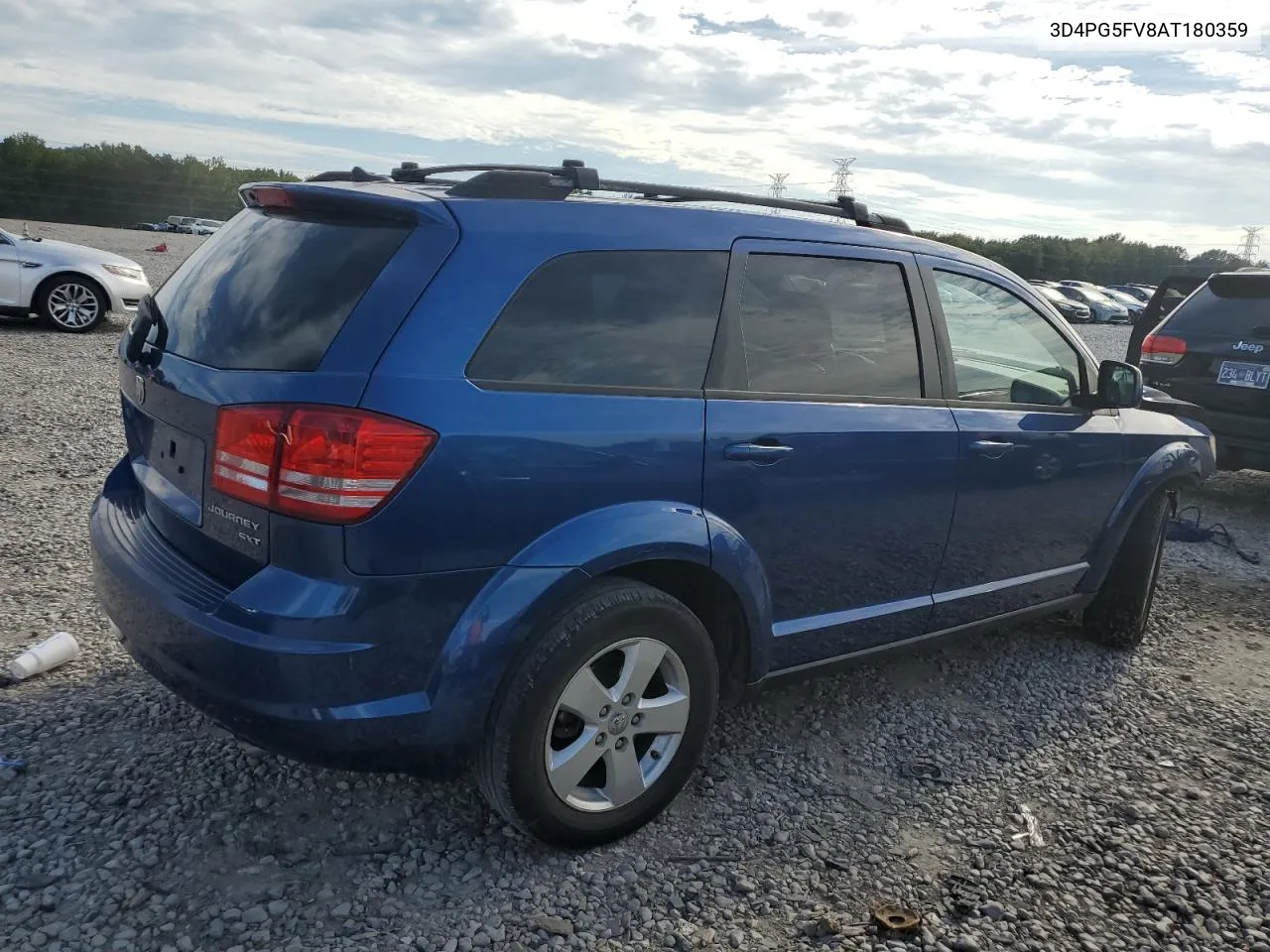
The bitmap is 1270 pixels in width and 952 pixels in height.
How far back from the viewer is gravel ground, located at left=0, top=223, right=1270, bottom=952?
2.51 metres

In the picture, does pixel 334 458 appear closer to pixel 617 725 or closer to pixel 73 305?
pixel 617 725

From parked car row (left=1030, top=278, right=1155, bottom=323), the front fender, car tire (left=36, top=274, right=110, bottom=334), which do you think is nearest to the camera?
the front fender

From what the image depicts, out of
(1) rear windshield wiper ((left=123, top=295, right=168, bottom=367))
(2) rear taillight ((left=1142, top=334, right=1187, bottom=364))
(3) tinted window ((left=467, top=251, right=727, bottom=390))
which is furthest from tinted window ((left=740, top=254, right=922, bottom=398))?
(2) rear taillight ((left=1142, top=334, right=1187, bottom=364))

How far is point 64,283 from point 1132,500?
1154 cm

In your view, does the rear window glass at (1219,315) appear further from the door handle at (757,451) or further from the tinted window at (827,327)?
the door handle at (757,451)

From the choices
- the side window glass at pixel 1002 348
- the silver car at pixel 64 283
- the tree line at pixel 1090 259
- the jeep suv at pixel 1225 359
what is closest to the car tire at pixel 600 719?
the side window glass at pixel 1002 348

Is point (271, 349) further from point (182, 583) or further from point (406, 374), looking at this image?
point (182, 583)

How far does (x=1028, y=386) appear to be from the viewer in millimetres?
3896

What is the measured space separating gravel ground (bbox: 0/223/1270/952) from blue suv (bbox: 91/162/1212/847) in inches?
10.8

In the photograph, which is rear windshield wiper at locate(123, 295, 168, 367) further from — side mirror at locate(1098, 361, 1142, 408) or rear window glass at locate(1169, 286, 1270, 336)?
rear window glass at locate(1169, 286, 1270, 336)

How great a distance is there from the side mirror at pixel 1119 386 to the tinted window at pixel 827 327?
110 centimetres

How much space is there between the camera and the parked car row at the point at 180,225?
50.0 meters

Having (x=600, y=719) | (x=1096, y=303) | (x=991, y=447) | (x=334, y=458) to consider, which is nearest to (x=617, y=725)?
(x=600, y=719)

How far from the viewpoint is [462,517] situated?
7.75 ft
